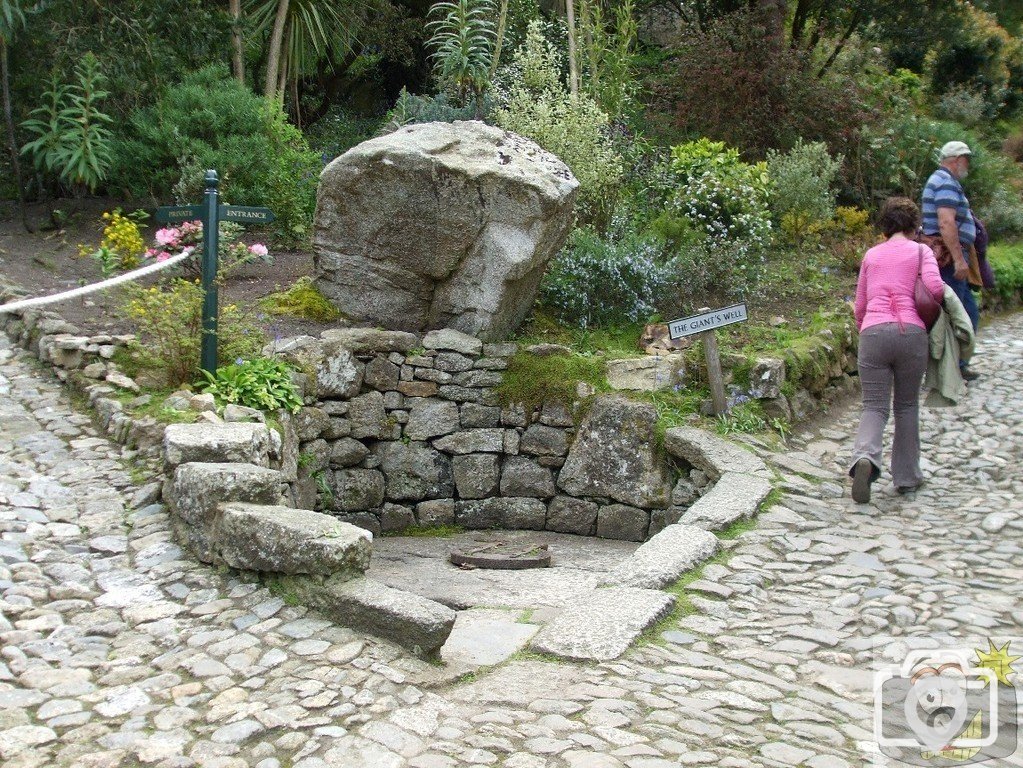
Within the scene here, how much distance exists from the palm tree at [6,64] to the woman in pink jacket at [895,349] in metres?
7.64

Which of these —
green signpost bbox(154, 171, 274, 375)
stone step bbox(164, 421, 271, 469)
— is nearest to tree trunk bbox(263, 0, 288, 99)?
green signpost bbox(154, 171, 274, 375)

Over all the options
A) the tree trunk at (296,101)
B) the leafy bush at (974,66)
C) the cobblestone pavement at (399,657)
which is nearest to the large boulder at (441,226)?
the cobblestone pavement at (399,657)

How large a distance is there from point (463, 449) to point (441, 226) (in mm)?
1777

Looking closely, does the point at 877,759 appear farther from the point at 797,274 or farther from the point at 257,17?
the point at 257,17

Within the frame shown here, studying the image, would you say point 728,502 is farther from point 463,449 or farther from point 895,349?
point 463,449

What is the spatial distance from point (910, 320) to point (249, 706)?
4.79 m

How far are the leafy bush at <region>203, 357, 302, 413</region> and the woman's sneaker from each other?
12.3ft

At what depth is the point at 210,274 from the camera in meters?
6.62

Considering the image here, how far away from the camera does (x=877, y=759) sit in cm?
381

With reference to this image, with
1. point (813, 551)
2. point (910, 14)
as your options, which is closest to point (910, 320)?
point (813, 551)

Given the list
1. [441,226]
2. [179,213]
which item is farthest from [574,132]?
[179,213]

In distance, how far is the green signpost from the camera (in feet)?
21.5

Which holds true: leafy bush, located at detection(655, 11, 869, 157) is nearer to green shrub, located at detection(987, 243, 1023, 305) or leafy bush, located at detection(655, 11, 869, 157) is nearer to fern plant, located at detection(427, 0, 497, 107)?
green shrub, located at detection(987, 243, 1023, 305)

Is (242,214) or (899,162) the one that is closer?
(242,214)
